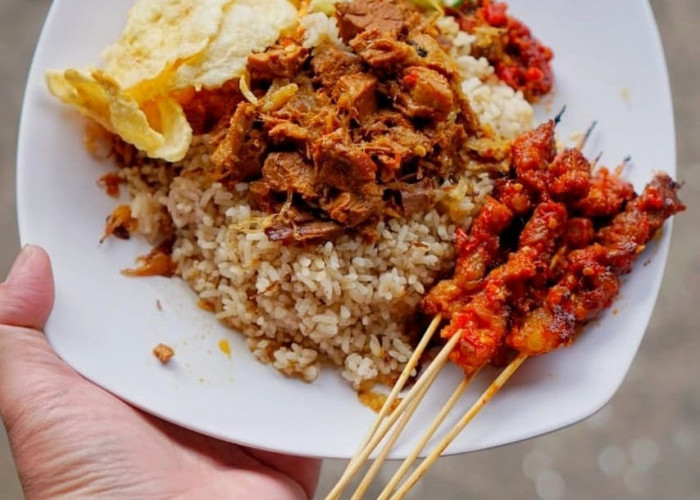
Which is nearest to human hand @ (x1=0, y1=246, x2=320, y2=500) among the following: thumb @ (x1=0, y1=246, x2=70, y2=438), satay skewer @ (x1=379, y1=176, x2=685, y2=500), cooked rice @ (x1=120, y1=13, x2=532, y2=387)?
thumb @ (x1=0, y1=246, x2=70, y2=438)

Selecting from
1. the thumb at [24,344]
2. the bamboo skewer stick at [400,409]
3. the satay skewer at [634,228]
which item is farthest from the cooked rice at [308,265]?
the thumb at [24,344]

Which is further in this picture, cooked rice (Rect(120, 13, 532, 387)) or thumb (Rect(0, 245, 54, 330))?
Result: cooked rice (Rect(120, 13, 532, 387))

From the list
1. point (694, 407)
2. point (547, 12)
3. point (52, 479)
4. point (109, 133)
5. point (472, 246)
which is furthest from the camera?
point (694, 407)

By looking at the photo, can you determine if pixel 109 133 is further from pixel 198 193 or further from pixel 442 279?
pixel 442 279

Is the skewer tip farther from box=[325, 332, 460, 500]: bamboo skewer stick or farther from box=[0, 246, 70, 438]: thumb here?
box=[0, 246, 70, 438]: thumb

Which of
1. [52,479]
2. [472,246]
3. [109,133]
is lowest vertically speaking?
[52,479]

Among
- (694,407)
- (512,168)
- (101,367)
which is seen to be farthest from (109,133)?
(694,407)

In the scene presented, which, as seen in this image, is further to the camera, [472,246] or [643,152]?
[643,152]

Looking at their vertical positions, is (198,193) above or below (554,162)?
below
